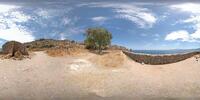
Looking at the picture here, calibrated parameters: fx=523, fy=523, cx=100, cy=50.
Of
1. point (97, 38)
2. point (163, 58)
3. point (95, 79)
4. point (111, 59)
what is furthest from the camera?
point (97, 38)

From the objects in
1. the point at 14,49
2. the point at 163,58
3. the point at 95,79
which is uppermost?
the point at 14,49

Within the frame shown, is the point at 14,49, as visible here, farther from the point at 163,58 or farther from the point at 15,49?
the point at 163,58

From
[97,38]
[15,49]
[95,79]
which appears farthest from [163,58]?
[15,49]

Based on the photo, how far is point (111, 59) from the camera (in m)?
57.4

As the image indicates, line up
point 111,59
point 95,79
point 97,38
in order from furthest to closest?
1. point 97,38
2. point 111,59
3. point 95,79

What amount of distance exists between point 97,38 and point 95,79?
1132 centimetres

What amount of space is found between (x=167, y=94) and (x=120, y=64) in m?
8.44

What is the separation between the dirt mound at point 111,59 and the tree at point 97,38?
381cm

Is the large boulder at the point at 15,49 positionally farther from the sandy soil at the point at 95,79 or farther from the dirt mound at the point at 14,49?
the sandy soil at the point at 95,79

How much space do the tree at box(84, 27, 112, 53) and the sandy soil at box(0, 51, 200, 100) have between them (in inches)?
171

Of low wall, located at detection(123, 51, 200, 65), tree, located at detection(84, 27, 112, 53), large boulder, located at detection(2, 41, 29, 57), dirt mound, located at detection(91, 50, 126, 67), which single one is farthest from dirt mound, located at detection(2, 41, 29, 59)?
low wall, located at detection(123, 51, 200, 65)

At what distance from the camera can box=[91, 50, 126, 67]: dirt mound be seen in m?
56.1

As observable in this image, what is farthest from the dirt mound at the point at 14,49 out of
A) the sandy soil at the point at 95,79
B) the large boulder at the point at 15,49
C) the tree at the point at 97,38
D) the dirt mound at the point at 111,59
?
the tree at the point at 97,38

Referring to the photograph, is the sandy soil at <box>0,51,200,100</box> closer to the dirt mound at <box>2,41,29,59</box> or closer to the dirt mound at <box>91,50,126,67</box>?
the dirt mound at <box>91,50,126,67</box>
